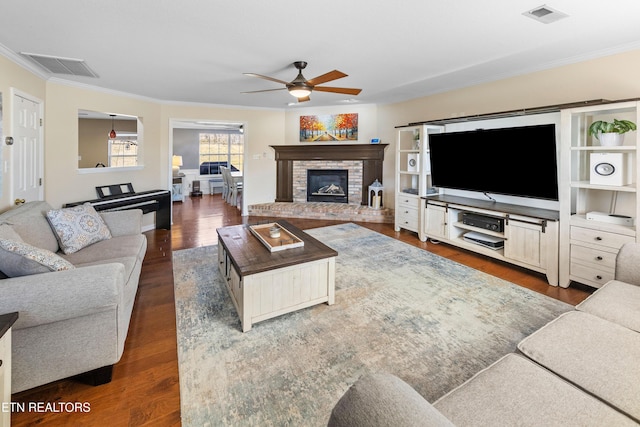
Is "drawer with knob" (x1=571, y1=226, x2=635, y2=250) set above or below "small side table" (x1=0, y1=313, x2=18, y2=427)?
above

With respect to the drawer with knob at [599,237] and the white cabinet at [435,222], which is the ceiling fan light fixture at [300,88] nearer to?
the white cabinet at [435,222]

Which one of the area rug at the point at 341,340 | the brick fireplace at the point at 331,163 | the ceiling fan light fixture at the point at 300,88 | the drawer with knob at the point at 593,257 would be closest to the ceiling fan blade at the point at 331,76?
the ceiling fan light fixture at the point at 300,88

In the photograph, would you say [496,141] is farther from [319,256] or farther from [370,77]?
[319,256]

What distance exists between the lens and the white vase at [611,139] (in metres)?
2.79

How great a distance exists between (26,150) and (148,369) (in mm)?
3427

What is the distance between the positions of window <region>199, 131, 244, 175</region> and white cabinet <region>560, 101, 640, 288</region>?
9.12 m

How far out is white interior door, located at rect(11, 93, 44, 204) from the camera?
3.41 meters

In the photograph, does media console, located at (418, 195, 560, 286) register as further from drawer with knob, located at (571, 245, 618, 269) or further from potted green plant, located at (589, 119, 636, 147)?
potted green plant, located at (589, 119, 636, 147)

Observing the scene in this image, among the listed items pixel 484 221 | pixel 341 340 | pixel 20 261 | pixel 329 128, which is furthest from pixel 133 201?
pixel 484 221

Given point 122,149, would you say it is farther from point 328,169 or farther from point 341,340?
point 341,340

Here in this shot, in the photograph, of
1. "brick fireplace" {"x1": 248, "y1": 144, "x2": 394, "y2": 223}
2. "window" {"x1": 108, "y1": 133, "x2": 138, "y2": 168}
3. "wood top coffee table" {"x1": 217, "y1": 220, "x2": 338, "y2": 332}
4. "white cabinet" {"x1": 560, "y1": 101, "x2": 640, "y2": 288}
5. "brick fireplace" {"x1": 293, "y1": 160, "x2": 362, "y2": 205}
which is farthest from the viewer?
"window" {"x1": 108, "y1": 133, "x2": 138, "y2": 168}

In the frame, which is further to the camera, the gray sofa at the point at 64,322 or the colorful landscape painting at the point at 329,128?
the colorful landscape painting at the point at 329,128

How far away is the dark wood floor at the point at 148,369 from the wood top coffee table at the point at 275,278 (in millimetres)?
567

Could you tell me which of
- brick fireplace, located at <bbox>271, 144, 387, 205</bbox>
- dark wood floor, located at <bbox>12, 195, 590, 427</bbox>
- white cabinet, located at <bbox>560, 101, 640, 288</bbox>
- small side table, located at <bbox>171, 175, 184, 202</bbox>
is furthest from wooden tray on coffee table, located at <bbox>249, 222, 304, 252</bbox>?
small side table, located at <bbox>171, 175, 184, 202</bbox>
